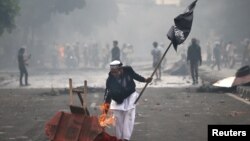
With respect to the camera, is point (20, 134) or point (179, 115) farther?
point (179, 115)

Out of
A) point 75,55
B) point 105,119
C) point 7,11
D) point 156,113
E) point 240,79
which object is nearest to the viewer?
point 105,119

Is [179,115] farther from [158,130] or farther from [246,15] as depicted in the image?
[246,15]

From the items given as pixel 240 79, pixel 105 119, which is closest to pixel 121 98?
pixel 105 119

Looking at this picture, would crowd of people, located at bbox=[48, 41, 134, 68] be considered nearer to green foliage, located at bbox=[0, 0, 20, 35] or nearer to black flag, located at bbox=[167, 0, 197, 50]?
green foliage, located at bbox=[0, 0, 20, 35]

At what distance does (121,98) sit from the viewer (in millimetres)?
9227

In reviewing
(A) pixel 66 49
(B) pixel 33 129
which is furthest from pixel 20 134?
(A) pixel 66 49

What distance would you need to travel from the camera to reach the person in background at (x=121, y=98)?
9.24 meters

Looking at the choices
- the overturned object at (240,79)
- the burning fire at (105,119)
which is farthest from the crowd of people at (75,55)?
the burning fire at (105,119)

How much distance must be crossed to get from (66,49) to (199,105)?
3061 centimetres

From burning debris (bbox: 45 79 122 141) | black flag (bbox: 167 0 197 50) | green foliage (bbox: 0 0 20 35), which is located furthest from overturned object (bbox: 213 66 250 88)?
green foliage (bbox: 0 0 20 35)

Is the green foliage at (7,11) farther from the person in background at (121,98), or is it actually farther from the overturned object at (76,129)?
the overturned object at (76,129)

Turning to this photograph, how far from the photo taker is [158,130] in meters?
11.5

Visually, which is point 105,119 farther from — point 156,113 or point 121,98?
point 156,113

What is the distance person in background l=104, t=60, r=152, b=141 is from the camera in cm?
924
